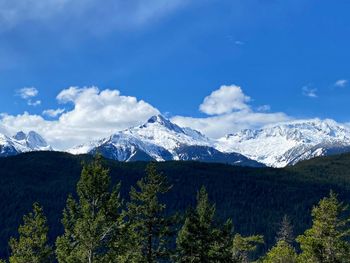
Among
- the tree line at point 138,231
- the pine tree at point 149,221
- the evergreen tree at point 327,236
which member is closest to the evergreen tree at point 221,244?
the tree line at point 138,231

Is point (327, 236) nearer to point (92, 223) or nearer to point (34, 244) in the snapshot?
point (92, 223)

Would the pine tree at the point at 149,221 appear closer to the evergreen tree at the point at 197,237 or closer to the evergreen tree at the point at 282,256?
the evergreen tree at the point at 197,237

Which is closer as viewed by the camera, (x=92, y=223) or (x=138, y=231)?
(x=92, y=223)

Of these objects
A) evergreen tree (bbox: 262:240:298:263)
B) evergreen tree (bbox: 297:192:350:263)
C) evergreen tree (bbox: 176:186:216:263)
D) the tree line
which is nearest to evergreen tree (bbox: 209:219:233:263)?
the tree line

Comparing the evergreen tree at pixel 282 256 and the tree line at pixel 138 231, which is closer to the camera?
the tree line at pixel 138 231

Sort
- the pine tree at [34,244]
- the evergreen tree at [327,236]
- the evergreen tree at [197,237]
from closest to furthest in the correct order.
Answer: the evergreen tree at [197,237]
the pine tree at [34,244]
the evergreen tree at [327,236]

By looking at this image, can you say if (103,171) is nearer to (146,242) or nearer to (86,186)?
(86,186)

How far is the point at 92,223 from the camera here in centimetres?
3472

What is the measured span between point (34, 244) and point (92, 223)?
12.2 meters

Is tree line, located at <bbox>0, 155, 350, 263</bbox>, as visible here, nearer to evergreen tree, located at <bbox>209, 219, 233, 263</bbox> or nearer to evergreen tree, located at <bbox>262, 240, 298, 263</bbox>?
evergreen tree, located at <bbox>209, 219, 233, 263</bbox>

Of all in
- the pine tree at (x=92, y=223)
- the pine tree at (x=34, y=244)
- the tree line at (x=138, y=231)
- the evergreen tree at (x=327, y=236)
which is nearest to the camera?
the pine tree at (x=92, y=223)

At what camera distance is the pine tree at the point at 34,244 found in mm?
44031

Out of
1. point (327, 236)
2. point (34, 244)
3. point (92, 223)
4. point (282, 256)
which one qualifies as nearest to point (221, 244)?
point (327, 236)

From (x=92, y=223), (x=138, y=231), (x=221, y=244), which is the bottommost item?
(x=221, y=244)
